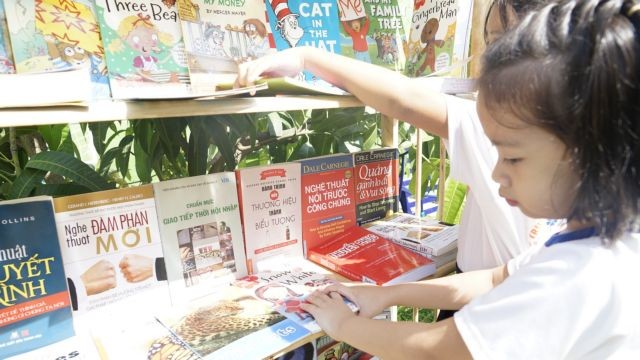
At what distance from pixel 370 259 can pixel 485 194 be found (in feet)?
1.12

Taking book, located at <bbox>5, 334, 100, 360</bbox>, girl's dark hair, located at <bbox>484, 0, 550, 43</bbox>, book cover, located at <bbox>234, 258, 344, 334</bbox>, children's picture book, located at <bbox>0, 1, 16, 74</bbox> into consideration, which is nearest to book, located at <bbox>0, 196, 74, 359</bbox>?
book, located at <bbox>5, 334, 100, 360</bbox>

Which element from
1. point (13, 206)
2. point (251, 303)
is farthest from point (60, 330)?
point (251, 303)

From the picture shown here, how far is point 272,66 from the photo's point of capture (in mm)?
952

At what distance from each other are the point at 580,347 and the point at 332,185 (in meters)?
0.77

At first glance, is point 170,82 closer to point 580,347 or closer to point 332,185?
point 332,185

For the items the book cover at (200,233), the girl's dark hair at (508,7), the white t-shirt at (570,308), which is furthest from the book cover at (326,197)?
the white t-shirt at (570,308)

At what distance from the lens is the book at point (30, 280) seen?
78cm

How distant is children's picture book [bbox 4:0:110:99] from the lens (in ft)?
2.36

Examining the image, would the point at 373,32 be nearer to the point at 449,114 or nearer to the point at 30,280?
the point at 449,114

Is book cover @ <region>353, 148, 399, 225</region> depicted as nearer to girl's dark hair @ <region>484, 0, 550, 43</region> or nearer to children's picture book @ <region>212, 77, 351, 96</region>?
children's picture book @ <region>212, 77, 351, 96</region>

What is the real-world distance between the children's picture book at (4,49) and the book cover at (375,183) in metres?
0.87

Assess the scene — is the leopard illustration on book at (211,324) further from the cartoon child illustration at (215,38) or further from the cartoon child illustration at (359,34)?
the cartoon child illustration at (359,34)

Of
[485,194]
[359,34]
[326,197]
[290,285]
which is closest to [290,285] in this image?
[290,285]

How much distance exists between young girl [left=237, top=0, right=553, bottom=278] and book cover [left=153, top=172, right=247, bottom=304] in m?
0.31
